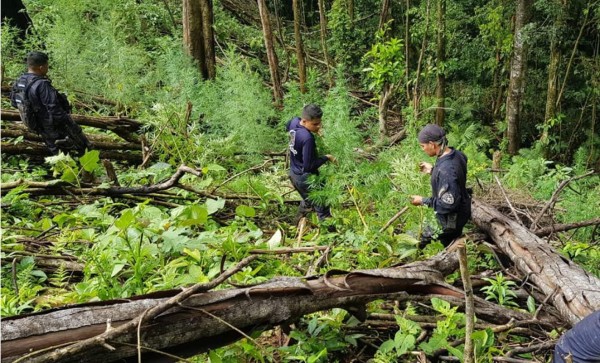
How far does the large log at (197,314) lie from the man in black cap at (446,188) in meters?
1.76

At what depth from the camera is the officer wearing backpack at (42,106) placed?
6.14 metres

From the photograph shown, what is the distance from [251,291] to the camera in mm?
2385

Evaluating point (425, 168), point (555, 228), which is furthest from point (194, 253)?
point (555, 228)

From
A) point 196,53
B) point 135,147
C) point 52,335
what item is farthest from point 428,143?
point 196,53

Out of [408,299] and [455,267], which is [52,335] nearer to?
[408,299]

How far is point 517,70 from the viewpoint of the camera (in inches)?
457

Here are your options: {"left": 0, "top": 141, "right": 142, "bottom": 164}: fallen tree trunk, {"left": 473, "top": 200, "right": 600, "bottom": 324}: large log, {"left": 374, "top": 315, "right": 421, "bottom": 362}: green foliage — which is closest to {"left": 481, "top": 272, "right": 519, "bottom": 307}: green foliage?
{"left": 473, "top": 200, "right": 600, "bottom": 324}: large log

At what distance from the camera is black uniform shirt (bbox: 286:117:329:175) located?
5422 millimetres

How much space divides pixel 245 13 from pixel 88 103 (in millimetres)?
10869

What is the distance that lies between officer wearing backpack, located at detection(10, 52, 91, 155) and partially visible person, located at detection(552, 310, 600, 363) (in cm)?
588

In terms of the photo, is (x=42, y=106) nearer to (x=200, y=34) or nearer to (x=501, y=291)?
(x=200, y=34)

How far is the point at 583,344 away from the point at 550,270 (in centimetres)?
119

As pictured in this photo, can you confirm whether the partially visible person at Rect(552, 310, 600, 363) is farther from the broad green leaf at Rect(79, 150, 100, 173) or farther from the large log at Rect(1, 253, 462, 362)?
the broad green leaf at Rect(79, 150, 100, 173)

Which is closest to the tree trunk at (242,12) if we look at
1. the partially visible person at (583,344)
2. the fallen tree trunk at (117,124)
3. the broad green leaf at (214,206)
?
the fallen tree trunk at (117,124)
